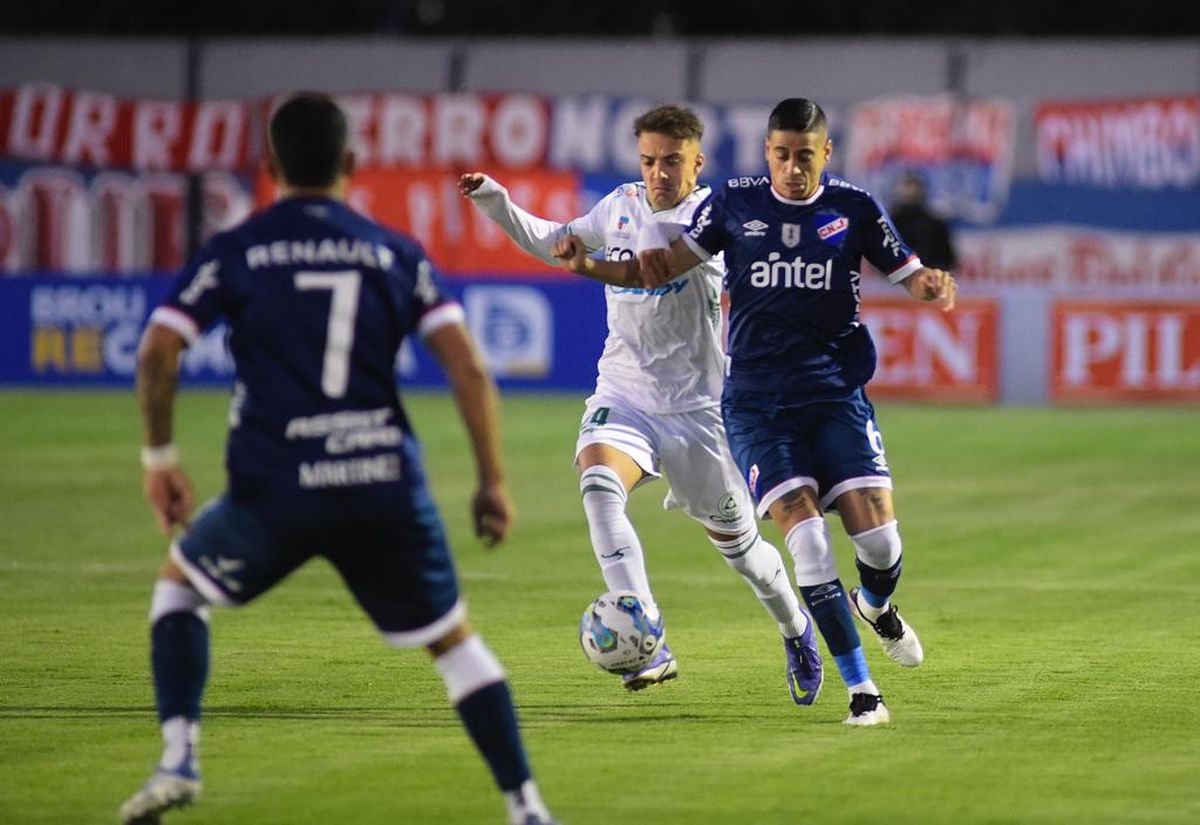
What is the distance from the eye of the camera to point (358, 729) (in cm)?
835

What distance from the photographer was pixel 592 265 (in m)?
8.56

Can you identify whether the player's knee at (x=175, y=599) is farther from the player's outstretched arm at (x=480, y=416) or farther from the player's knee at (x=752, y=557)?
the player's knee at (x=752, y=557)

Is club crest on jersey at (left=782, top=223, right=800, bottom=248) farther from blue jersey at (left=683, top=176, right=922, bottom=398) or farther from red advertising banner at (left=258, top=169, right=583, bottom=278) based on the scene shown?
red advertising banner at (left=258, top=169, right=583, bottom=278)

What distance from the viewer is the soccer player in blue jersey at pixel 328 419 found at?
6.34 m

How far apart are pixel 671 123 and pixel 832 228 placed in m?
0.96

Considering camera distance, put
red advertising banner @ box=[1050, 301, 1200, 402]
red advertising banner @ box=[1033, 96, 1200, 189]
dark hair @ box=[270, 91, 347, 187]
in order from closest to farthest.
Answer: dark hair @ box=[270, 91, 347, 187] < red advertising banner @ box=[1050, 301, 1200, 402] < red advertising banner @ box=[1033, 96, 1200, 189]

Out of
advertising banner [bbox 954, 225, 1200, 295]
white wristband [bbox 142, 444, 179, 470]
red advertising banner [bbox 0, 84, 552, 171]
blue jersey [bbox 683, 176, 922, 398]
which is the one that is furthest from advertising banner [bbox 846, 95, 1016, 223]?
white wristband [bbox 142, 444, 179, 470]

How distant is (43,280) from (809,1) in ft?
43.9

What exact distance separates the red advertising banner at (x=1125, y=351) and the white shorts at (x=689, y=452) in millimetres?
16802

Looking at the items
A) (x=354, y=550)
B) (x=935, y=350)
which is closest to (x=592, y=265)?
(x=354, y=550)

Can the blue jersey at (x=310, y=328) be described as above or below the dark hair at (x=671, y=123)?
below

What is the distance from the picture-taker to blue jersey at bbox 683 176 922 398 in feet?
29.0

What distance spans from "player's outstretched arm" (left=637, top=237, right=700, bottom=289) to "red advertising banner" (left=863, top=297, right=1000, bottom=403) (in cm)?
1712

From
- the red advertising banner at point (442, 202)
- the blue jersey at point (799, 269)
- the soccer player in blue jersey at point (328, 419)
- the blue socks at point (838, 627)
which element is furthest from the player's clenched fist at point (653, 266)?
the red advertising banner at point (442, 202)
